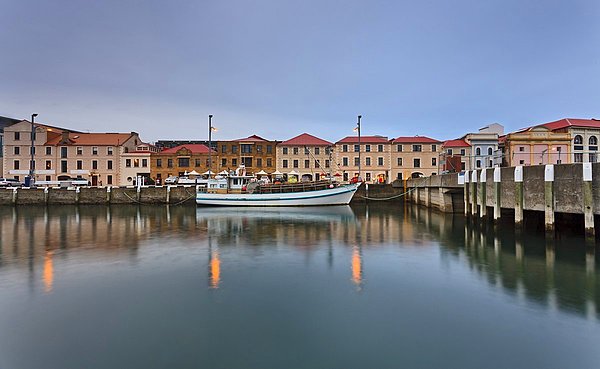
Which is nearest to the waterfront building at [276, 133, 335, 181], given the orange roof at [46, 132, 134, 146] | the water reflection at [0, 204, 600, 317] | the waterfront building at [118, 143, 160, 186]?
the waterfront building at [118, 143, 160, 186]

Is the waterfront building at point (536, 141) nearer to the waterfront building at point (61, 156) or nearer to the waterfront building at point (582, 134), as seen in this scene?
the waterfront building at point (582, 134)

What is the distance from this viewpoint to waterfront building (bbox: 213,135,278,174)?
62.4 meters

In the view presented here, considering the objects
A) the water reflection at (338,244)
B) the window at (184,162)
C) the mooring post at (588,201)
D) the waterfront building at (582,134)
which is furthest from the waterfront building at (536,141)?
the window at (184,162)

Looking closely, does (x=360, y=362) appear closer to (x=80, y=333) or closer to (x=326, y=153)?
(x=80, y=333)

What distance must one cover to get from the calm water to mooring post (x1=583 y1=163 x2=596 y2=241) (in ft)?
2.79

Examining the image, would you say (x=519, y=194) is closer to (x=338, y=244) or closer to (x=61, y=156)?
(x=338, y=244)

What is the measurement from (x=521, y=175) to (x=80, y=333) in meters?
18.3

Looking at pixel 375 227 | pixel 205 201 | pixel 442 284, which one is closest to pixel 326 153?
pixel 205 201

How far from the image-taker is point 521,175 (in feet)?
57.8

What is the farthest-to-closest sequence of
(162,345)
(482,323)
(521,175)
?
→ (521,175), (482,323), (162,345)

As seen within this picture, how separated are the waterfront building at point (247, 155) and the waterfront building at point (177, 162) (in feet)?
4.96

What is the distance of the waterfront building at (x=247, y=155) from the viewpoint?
62406 millimetres

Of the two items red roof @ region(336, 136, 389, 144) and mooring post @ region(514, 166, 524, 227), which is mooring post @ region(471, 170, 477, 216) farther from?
red roof @ region(336, 136, 389, 144)

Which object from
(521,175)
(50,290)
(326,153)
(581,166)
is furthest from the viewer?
(326,153)
